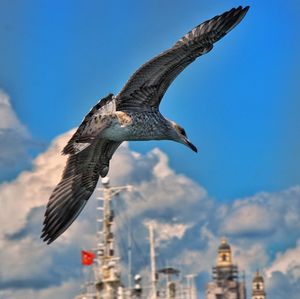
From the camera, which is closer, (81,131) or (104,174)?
(81,131)

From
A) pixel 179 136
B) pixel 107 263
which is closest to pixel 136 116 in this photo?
pixel 179 136

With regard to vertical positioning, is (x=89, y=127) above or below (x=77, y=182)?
above

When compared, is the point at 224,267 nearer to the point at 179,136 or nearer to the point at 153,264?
the point at 153,264

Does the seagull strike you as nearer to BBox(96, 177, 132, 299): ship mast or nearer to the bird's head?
the bird's head

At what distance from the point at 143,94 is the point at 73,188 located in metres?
1.84

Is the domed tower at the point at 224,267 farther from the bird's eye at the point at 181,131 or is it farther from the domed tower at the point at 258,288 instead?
the bird's eye at the point at 181,131

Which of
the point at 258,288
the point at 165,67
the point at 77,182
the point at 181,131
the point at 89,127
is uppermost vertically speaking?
the point at 258,288

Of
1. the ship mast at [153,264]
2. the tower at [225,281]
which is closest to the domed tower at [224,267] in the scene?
the tower at [225,281]

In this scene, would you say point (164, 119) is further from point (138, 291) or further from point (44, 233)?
point (138, 291)

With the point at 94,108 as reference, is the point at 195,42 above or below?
above

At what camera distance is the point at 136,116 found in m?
13.4

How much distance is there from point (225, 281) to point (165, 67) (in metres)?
93.7

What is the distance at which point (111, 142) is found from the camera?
14320 mm

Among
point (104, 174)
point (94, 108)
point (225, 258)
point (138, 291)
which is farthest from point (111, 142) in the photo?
point (225, 258)
